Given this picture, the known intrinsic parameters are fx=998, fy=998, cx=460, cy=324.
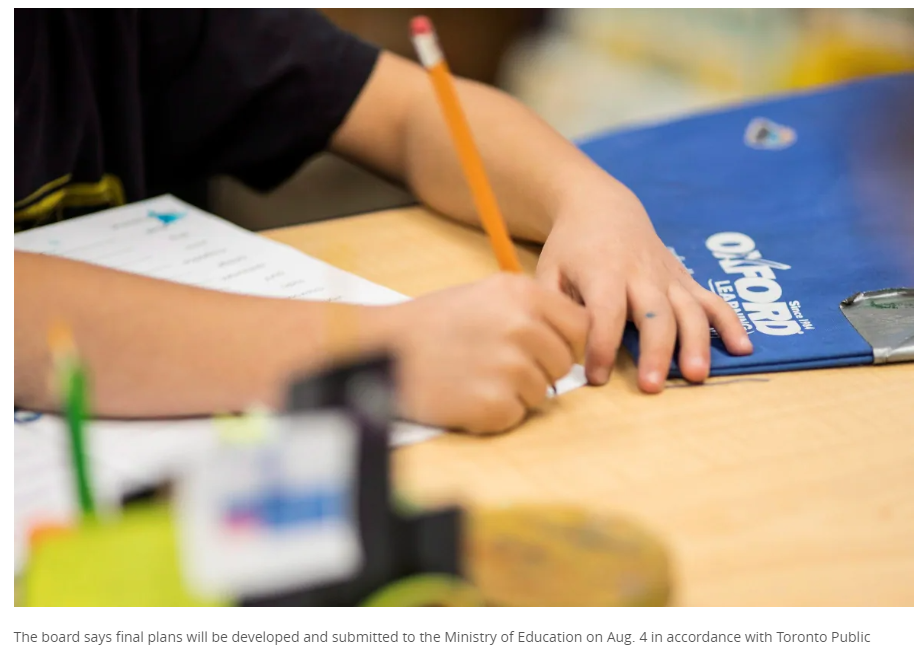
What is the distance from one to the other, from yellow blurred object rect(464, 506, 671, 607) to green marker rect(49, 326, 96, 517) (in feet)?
0.42

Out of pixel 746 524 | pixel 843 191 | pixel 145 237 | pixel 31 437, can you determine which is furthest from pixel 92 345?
pixel 843 191

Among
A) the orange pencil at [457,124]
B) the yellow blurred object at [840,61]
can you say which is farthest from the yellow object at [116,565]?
the yellow blurred object at [840,61]

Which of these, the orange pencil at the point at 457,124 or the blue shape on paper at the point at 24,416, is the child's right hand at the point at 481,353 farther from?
the blue shape on paper at the point at 24,416

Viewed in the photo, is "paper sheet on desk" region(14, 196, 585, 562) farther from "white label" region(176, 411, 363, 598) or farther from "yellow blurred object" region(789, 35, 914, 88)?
"yellow blurred object" region(789, 35, 914, 88)

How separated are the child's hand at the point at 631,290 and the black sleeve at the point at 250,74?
0.90 feet

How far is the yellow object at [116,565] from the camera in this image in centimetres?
30

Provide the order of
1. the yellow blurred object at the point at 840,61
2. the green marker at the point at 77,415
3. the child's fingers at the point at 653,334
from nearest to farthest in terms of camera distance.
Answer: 1. the green marker at the point at 77,415
2. the child's fingers at the point at 653,334
3. the yellow blurred object at the point at 840,61

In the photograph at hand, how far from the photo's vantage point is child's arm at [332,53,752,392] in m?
0.52

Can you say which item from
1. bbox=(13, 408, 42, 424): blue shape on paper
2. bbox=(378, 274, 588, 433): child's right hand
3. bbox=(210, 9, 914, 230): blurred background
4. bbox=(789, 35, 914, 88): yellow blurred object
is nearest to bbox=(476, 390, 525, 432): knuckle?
bbox=(378, 274, 588, 433): child's right hand

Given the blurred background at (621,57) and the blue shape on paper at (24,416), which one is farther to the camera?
the blurred background at (621,57)

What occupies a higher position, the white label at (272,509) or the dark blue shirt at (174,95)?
the dark blue shirt at (174,95)
